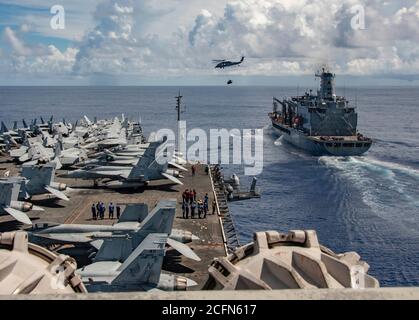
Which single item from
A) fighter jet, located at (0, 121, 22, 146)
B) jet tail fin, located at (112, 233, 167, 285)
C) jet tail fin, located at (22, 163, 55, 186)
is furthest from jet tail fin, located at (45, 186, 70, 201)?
fighter jet, located at (0, 121, 22, 146)

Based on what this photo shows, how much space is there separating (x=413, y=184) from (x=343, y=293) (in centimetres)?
5868

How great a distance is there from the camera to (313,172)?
225ft

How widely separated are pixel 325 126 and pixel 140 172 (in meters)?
53.6

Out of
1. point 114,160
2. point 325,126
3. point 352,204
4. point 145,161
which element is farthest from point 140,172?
point 325,126

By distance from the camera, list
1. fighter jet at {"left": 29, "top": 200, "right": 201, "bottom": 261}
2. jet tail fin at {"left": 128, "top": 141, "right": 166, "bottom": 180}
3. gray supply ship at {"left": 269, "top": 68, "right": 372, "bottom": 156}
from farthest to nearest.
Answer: gray supply ship at {"left": 269, "top": 68, "right": 372, "bottom": 156} → jet tail fin at {"left": 128, "top": 141, "right": 166, "bottom": 180} → fighter jet at {"left": 29, "top": 200, "right": 201, "bottom": 261}

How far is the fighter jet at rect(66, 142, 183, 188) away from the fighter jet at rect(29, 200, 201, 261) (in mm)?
18122

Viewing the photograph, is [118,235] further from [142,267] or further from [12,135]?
[12,135]

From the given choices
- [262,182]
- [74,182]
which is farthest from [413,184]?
[74,182]

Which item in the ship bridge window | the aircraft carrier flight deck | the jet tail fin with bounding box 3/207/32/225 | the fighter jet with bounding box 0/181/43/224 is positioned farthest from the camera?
the ship bridge window

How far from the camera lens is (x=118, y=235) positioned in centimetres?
2383

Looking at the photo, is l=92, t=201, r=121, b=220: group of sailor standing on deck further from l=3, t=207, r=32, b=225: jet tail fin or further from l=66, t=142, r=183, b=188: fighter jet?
l=66, t=142, r=183, b=188: fighter jet

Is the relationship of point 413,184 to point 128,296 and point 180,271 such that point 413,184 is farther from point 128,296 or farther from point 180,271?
point 128,296

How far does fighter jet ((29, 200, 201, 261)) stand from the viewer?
23047 mm

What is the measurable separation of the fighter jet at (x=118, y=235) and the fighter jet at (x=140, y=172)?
1812 cm
